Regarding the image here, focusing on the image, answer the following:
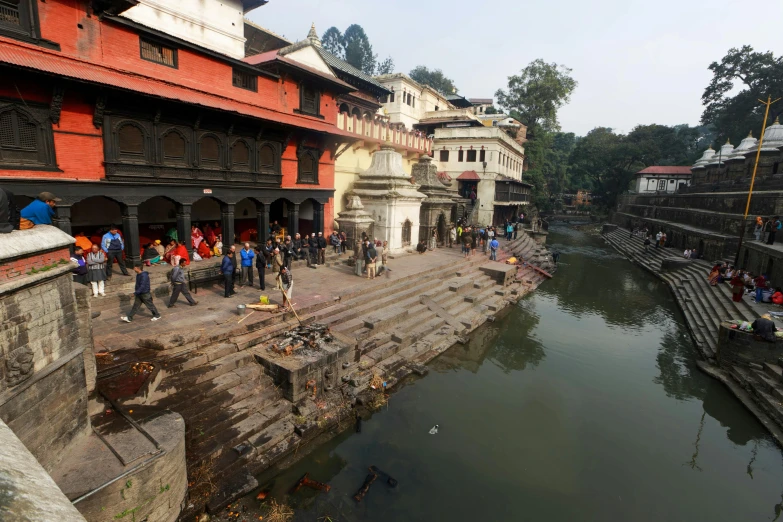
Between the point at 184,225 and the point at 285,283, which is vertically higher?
the point at 184,225

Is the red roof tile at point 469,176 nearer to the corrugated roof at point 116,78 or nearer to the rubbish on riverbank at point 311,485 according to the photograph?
the corrugated roof at point 116,78

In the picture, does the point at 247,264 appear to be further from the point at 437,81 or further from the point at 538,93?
the point at 437,81

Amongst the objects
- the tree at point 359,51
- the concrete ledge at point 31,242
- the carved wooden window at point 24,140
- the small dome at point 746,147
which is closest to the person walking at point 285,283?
the concrete ledge at point 31,242

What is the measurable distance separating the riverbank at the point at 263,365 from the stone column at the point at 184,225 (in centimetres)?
230

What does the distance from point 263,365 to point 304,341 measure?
1045 mm

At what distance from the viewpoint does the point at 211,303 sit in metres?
10.7

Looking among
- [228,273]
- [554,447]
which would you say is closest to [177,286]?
[228,273]

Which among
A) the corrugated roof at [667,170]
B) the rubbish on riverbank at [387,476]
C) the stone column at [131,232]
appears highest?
the corrugated roof at [667,170]

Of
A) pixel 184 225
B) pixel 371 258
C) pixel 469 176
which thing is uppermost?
pixel 469 176

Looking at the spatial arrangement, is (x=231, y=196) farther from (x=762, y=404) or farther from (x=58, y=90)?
(x=762, y=404)

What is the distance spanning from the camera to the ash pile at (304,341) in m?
8.71

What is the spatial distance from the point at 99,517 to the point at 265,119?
1248 centimetres

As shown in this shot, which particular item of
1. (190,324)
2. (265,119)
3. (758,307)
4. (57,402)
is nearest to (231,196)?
(265,119)

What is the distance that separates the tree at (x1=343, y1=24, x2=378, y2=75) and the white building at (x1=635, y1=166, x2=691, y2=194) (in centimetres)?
4819
